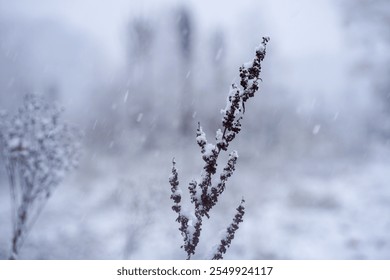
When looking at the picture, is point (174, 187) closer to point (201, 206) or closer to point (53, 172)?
point (201, 206)

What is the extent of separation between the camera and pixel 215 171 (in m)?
6.45

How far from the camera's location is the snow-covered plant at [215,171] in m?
6.05

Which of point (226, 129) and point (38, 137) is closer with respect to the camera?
point (226, 129)

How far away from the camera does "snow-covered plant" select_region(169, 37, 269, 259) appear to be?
6.05 m

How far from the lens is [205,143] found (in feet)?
21.2
